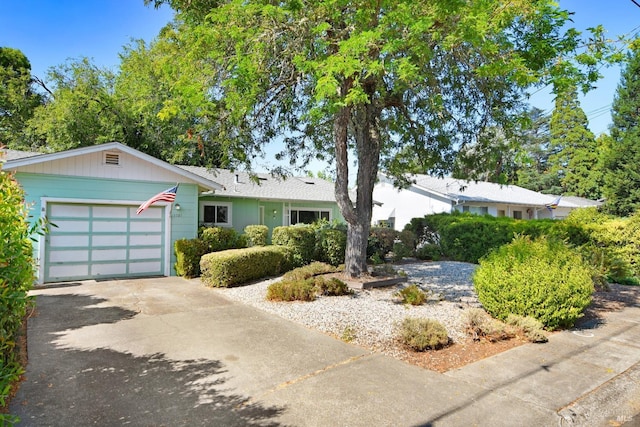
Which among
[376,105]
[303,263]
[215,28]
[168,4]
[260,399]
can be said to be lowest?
[260,399]

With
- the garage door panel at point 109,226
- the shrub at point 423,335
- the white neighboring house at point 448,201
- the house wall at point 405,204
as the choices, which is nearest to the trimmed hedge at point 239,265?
the garage door panel at point 109,226

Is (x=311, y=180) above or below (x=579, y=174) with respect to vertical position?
below

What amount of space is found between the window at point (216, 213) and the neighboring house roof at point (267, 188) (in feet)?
2.23

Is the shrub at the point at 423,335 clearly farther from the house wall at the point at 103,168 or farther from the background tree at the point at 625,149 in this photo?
the background tree at the point at 625,149

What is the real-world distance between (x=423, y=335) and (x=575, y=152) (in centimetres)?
4116

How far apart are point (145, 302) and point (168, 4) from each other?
769 cm

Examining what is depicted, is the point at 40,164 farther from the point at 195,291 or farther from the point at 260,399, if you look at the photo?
the point at 260,399

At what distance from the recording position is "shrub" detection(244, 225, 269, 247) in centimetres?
1460

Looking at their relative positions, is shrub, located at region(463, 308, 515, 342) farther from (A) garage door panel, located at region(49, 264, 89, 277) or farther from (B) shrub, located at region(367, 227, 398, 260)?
(A) garage door panel, located at region(49, 264, 89, 277)

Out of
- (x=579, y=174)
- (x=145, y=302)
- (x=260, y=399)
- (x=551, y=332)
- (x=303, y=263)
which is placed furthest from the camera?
(x=579, y=174)

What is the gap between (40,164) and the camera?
9.98 m

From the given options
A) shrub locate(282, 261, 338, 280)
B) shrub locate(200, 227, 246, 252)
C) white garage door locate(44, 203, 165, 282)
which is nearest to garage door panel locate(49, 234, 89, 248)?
white garage door locate(44, 203, 165, 282)

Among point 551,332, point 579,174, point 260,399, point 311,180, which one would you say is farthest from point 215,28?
point 579,174

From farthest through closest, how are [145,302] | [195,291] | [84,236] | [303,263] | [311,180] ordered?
1. [311,180]
2. [303,263]
3. [84,236]
4. [195,291]
5. [145,302]
